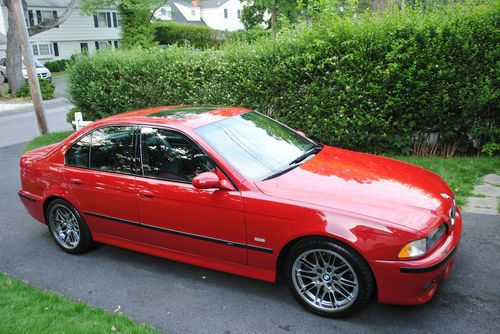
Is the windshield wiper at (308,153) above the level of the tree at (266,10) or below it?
below

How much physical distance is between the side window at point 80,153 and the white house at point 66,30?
120 ft

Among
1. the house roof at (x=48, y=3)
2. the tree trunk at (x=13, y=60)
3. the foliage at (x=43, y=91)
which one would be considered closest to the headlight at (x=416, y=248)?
the foliage at (x=43, y=91)

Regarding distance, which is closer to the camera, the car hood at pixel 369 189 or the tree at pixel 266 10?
the car hood at pixel 369 189

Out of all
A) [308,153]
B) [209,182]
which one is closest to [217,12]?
[308,153]

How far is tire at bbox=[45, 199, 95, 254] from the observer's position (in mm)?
5020

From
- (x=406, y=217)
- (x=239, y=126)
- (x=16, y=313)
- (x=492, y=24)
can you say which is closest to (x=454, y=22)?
(x=492, y=24)

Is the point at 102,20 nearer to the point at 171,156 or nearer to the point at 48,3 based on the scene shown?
the point at 48,3

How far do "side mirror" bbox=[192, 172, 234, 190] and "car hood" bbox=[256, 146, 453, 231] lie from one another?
0.29 m

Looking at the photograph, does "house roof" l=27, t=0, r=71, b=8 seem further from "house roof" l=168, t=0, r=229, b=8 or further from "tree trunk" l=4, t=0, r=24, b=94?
"house roof" l=168, t=0, r=229, b=8

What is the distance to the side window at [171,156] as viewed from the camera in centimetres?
417

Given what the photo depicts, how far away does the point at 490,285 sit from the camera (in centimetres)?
401

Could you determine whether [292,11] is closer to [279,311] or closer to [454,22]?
[454,22]

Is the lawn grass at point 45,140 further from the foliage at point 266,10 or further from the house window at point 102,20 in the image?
the house window at point 102,20

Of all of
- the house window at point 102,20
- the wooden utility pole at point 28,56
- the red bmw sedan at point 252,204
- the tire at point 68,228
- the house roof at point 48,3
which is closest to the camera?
the red bmw sedan at point 252,204
